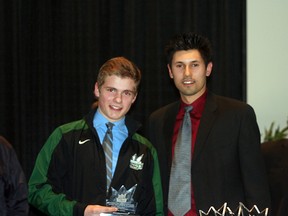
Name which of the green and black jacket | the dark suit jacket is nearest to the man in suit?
the dark suit jacket

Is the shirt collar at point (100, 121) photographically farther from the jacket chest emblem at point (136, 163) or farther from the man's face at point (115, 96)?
the jacket chest emblem at point (136, 163)

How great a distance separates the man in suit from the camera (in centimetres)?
309

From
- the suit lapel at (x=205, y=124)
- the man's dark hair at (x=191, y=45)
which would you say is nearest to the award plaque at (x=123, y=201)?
the suit lapel at (x=205, y=124)

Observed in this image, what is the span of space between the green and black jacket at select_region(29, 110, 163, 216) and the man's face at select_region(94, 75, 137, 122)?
12 centimetres

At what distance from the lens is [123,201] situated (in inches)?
108

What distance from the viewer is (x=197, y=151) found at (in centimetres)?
316

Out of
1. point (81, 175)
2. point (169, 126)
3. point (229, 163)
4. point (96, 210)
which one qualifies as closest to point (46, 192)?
point (81, 175)

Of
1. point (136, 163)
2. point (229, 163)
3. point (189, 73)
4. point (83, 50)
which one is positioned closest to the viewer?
point (136, 163)

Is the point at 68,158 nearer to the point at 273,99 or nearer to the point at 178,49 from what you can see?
the point at 178,49

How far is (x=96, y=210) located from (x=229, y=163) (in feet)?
3.06

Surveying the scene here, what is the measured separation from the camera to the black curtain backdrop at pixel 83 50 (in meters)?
5.51

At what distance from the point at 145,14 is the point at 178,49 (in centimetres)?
225

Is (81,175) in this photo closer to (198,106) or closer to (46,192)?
(46,192)

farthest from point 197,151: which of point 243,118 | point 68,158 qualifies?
point 68,158
